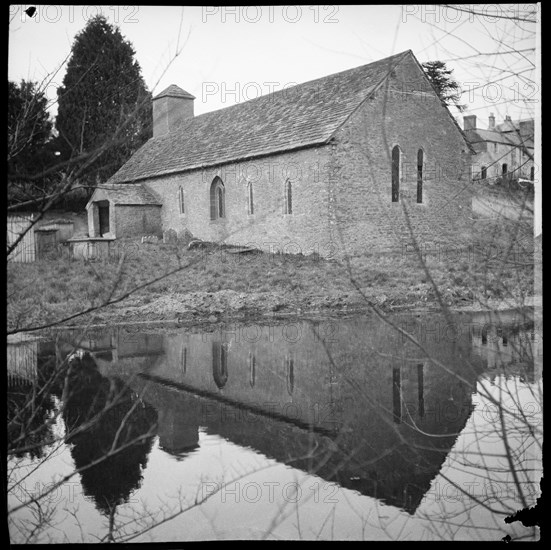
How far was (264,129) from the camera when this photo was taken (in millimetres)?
8789

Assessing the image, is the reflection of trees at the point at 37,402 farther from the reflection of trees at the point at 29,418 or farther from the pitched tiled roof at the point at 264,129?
the pitched tiled roof at the point at 264,129

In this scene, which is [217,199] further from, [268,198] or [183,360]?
[183,360]

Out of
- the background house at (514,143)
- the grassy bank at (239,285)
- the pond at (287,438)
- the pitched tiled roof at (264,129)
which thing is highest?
the pitched tiled roof at (264,129)

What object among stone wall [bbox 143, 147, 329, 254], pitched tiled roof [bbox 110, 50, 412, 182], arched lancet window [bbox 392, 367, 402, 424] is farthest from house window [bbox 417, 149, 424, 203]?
arched lancet window [bbox 392, 367, 402, 424]

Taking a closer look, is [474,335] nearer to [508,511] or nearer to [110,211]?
[508,511]

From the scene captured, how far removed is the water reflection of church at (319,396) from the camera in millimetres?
3834

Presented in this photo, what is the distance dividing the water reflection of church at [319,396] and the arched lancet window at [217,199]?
13.6 feet

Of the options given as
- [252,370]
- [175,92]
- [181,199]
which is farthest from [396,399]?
[181,199]

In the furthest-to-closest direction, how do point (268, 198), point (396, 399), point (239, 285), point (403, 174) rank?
point (268, 198) < point (239, 285) < point (403, 174) < point (396, 399)

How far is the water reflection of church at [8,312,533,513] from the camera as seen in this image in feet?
12.6

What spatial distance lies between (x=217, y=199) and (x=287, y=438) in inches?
260

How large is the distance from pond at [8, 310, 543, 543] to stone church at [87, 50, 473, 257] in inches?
86.9

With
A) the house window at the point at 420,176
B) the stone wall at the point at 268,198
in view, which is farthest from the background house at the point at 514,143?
the stone wall at the point at 268,198
